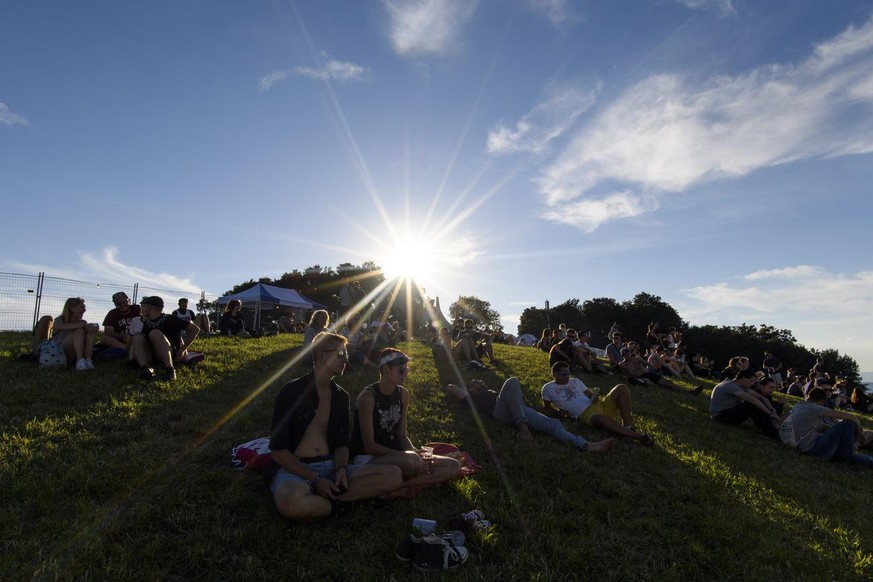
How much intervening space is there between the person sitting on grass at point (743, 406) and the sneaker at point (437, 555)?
7.96m

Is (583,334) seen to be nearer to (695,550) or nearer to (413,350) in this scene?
(413,350)

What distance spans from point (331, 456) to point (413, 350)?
40.7 ft

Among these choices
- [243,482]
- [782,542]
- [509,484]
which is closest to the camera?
[782,542]

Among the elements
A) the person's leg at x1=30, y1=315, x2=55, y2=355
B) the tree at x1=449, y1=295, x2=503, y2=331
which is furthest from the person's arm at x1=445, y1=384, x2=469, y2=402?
the tree at x1=449, y1=295, x2=503, y2=331

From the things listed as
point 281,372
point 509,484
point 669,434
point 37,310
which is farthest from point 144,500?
point 37,310

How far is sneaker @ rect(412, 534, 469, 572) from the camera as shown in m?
3.37

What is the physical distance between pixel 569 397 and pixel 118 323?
9.26 metres

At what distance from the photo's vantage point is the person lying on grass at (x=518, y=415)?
21.4ft

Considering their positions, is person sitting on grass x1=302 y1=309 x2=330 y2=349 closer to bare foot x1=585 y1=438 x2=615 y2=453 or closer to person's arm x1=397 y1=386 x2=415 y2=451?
person's arm x1=397 y1=386 x2=415 y2=451

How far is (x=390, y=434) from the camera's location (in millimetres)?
4938

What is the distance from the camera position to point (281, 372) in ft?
34.2

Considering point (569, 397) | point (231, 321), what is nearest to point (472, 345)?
point (569, 397)

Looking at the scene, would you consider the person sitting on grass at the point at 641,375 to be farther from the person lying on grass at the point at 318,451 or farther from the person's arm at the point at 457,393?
the person lying on grass at the point at 318,451

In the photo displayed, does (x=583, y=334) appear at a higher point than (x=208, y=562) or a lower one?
higher
